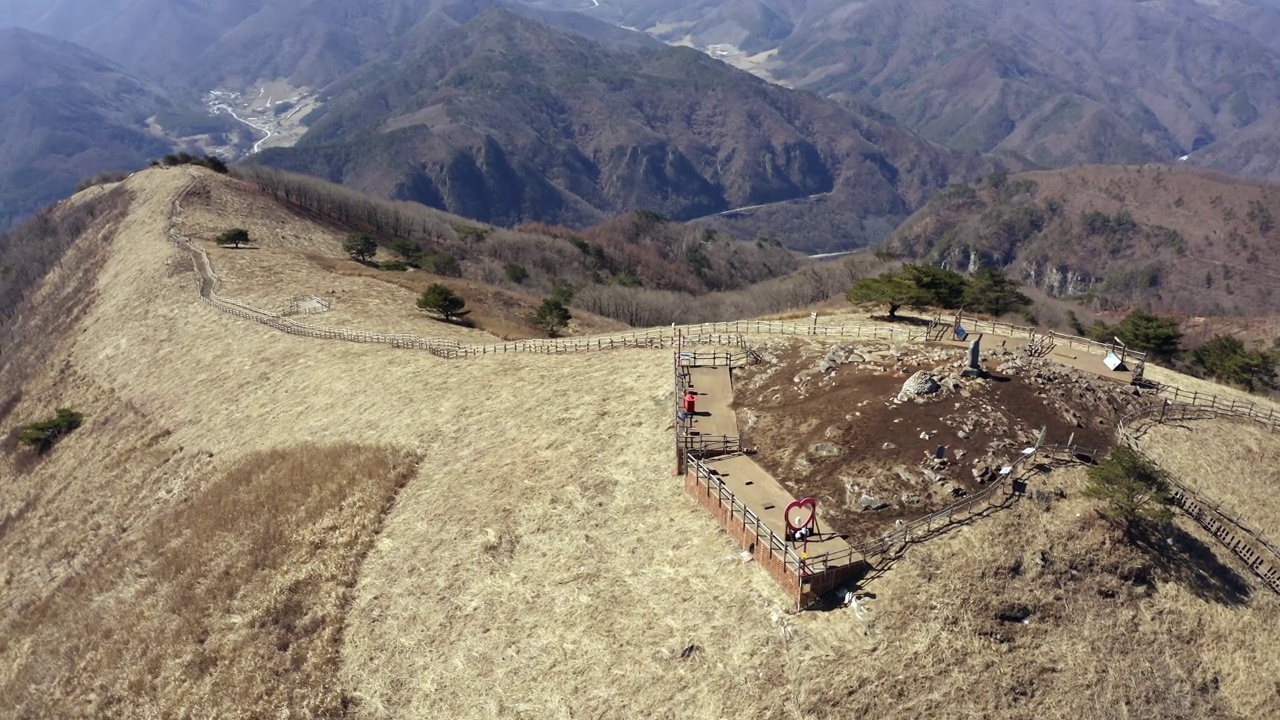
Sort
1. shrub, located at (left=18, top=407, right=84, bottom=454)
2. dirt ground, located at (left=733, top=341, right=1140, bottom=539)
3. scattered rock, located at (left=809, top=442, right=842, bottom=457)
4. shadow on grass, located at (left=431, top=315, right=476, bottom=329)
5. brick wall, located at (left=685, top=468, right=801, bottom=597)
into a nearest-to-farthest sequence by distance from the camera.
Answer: brick wall, located at (left=685, top=468, right=801, bottom=597)
dirt ground, located at (left=733, top=341, right=1140, bottom=539)
scattered rock, located at (left=809, top=442, right=842, bottom=457)
shrub, located at (left=18, top=407, right=84, bottom=454)
shadow on grass, located at (left=431, top=315, right=476, bottom=329)

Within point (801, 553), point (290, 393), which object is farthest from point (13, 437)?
point (801, 553)

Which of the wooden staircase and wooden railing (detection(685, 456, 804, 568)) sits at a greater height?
wooden railing (detection(685, 456, 804, 568))

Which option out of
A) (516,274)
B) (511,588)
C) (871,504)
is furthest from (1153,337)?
(516,274)

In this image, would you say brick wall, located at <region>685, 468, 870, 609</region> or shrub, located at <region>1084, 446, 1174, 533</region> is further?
shrub, located at <region>1084, 446, 1174, 533</region>

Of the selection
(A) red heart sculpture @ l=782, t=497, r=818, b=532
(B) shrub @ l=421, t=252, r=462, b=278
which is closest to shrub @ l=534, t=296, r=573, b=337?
(B) shrub @ l=421, t=252, r=462, b=278

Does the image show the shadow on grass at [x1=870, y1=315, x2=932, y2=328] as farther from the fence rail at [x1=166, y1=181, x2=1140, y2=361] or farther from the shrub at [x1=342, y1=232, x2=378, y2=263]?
the shrub at [x1=342, y1=232, x2=378, y2=263]

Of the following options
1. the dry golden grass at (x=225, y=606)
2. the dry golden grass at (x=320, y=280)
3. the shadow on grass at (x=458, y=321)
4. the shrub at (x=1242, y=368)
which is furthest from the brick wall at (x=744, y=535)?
the shrub at (x=1242, y=368)

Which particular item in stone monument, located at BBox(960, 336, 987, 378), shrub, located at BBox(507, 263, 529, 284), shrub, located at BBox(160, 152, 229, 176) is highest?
shrub, located at BBox(160, 152, 229, 176)
